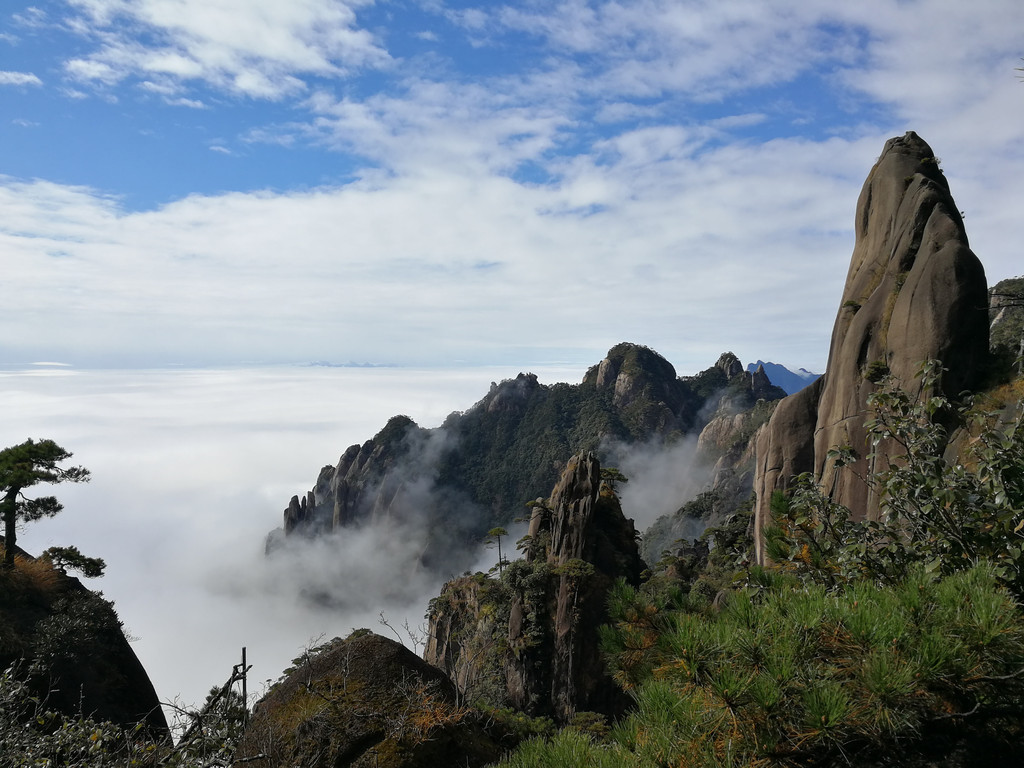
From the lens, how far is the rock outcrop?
117 feet

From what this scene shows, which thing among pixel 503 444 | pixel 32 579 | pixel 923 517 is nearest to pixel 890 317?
pixel 923 517

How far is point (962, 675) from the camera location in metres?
3.30

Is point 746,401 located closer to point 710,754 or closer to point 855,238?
point 855,238

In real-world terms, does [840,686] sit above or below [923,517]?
below

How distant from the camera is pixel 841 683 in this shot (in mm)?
3322

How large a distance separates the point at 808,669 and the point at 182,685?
178753mm

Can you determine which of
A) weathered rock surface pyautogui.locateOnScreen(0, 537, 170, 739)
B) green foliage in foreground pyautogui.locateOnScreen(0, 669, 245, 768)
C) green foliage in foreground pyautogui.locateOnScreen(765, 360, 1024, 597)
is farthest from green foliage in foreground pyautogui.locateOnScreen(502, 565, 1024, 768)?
weathered rock surface pyautogui.locateOnScreen(0, 537, 170, 739)

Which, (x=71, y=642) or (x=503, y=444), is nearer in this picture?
(x=71, y=642)

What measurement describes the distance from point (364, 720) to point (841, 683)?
5256 mm

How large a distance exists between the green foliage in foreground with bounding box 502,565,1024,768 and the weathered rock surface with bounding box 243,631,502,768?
294 centimetres

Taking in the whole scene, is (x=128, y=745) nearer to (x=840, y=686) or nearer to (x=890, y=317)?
(x=840, y=686)

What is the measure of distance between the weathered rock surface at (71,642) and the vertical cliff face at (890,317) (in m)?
27.3

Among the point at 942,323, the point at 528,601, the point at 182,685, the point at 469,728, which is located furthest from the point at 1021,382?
the point at 182,685

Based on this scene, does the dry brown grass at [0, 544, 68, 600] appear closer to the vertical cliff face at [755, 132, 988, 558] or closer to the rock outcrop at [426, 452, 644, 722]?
the rock outcrop at [426, 452, 644, 722]
